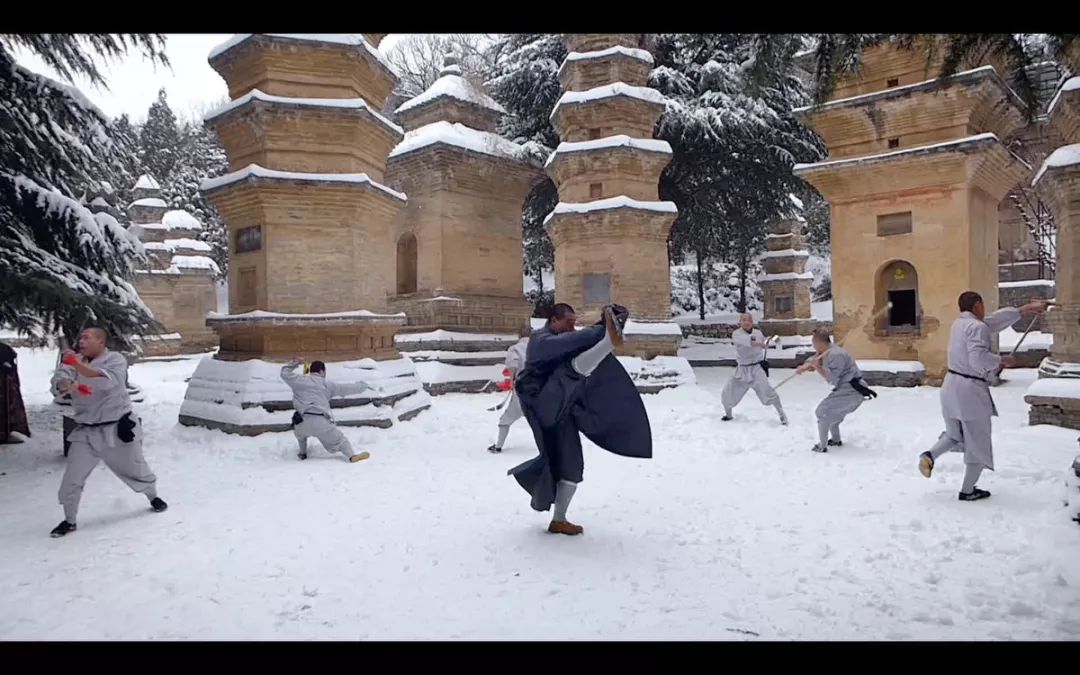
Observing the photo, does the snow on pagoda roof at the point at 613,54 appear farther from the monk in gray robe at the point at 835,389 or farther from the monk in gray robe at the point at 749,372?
the monk in gray robe at the point at 835,389

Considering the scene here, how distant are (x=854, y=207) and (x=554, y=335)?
38.6 ft

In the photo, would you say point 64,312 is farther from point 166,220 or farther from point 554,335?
point 166,220

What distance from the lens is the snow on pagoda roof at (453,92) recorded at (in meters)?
17.0

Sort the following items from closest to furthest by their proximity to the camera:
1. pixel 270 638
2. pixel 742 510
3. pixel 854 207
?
1. pixel 270 638
2. pixel 742 510
3. pixel 854 207

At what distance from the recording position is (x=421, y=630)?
3395 mm

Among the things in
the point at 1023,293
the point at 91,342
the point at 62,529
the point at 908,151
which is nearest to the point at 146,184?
the point at 91,342

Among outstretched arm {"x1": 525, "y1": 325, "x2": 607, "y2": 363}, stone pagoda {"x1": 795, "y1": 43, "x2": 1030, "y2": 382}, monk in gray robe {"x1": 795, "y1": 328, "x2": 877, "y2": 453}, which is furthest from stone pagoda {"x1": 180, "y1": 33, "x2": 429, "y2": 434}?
stone pagoda {"x1": 795, "y1": 43, "x2": 1030, "y2": 382}

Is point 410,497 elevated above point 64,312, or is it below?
below

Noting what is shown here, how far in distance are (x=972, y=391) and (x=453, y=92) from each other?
14.6 meters

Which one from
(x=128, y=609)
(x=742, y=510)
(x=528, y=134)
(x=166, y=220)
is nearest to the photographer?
(x=128, y=609)

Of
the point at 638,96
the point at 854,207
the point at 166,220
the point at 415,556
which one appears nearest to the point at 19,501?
the point at 415,556

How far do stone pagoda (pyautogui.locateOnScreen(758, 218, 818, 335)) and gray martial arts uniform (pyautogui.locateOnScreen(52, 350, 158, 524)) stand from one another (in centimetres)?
2216

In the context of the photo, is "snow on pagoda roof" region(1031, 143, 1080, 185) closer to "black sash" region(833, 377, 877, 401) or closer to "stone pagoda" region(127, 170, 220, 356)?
"black sash" region(833, 377, 877, 401)

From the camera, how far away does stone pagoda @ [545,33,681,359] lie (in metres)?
14.3
